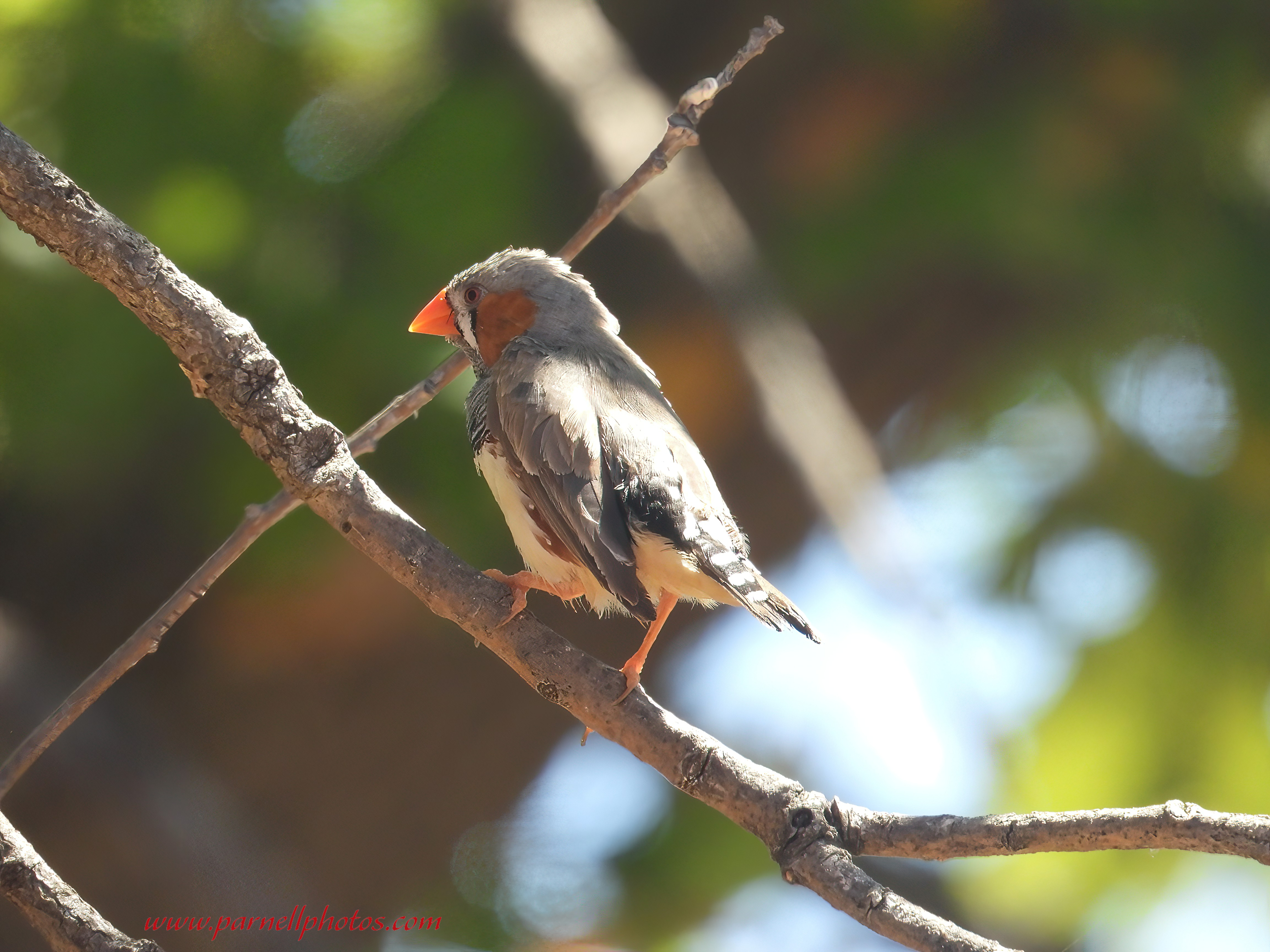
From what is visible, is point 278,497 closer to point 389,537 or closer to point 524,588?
point 389,537

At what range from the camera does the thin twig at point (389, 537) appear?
4.62 ft

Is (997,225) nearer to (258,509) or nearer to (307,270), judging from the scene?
(307,270)

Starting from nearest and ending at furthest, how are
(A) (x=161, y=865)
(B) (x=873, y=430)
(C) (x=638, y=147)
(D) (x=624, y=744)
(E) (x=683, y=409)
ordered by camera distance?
(D) (x=624, y=744) → (A) (x=161, y=865) → (C) (x=638, y=147) → (E) (x=683, y=409) → (B) (x=873, y=430)

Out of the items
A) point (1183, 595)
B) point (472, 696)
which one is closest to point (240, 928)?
point (472, 696)

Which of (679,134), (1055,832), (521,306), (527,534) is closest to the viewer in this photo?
(1055,832)

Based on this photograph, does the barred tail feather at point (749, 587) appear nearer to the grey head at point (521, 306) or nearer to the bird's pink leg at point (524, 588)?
the bird's pink leg at point (524, 588)

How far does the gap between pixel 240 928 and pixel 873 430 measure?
248 cm

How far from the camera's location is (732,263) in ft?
9.35

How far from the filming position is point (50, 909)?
4.64 ft

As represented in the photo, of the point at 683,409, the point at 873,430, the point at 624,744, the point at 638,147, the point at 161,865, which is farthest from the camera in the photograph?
the point at 873,430

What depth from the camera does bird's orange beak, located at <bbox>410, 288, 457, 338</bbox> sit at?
2396 mm

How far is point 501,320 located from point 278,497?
0.80m

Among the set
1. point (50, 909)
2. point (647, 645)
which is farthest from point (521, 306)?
point (50, 909)

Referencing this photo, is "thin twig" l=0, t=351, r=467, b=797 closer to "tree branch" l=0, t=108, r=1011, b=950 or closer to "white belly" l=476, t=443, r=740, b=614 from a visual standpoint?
Result: "tree branch" l=0, t=108, r=1011, b=950
